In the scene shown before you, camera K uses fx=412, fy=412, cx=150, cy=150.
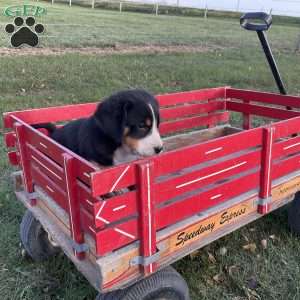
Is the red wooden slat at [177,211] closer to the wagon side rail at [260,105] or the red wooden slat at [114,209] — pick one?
the red wooden slat at [114,209]

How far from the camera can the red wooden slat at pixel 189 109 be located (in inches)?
158

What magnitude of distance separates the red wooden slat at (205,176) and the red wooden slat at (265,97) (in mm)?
1377

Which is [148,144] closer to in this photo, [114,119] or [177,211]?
[114,119]

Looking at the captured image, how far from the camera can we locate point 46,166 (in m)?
2.36

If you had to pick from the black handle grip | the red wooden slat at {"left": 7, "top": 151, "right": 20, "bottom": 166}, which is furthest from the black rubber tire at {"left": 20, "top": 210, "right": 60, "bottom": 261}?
the black handle grip

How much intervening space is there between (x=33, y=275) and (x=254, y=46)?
45.8ft

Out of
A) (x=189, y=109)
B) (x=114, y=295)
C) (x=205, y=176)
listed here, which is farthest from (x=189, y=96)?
(x=114, y=295)

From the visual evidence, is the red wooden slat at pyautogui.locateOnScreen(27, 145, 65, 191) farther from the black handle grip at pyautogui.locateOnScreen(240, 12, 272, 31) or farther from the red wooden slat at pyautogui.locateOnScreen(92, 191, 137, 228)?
the black handle grip at pyautogui.locateOnScreen(240, 12, 272, 31)

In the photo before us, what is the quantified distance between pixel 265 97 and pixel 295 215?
48.1 inches

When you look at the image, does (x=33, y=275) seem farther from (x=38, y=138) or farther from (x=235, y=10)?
(x=235, y=10)

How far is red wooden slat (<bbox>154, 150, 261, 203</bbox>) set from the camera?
2.16 metres

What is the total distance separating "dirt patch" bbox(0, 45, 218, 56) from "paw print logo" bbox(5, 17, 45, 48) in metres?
0.34

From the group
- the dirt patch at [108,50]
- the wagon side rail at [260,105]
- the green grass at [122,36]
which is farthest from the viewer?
the green grass at [122,36]

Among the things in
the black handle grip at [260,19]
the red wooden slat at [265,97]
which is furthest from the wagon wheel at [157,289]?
the black handle grip at [260,19]
